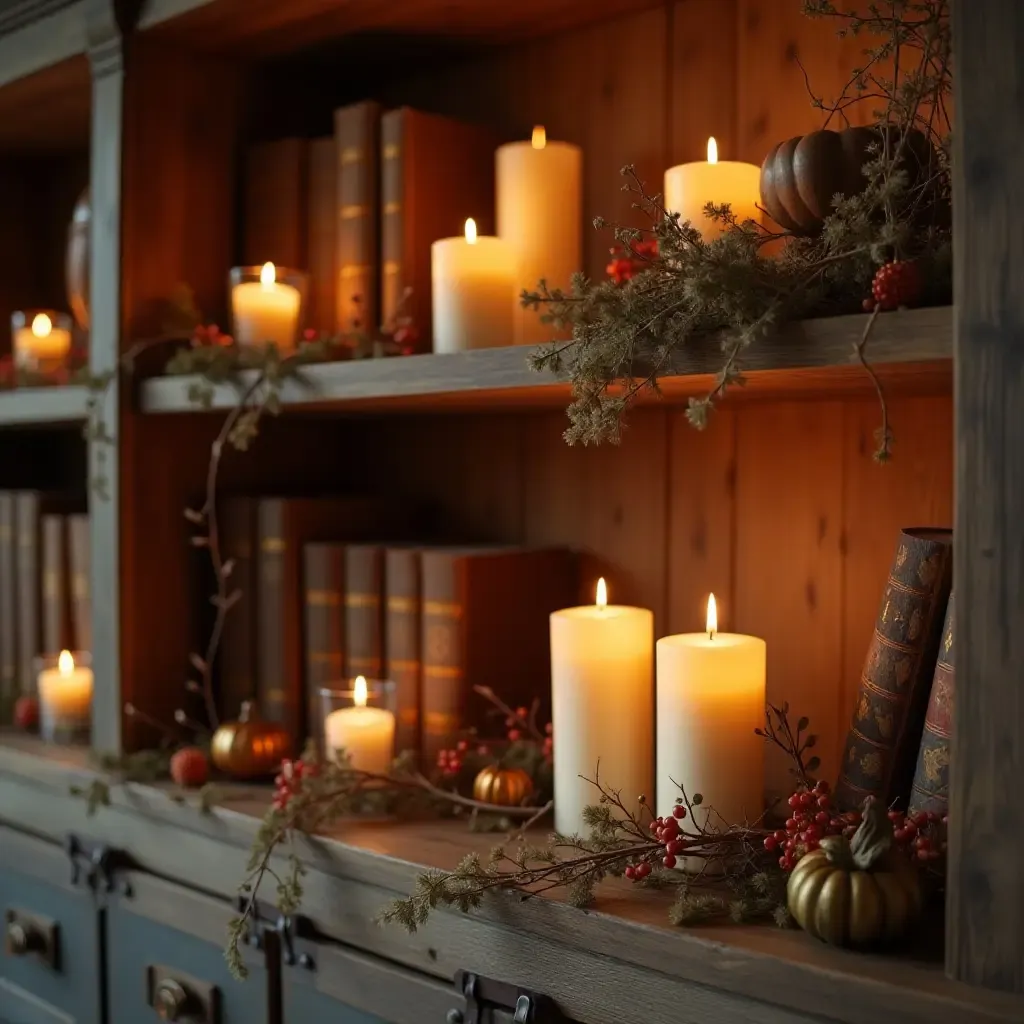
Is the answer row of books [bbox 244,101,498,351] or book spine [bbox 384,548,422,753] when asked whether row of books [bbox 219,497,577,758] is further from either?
row of books [bbox 244,101,498,351]

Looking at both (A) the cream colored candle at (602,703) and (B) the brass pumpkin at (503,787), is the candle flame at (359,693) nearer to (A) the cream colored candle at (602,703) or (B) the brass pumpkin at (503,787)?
(B) the brass pumpkin at (503,787)

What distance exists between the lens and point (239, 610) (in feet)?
4.85

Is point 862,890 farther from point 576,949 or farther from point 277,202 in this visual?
point 277,202

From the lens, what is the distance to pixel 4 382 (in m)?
1.65

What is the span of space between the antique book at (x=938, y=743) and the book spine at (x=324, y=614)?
0.69 meters

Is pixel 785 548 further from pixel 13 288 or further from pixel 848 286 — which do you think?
pixel 13 288

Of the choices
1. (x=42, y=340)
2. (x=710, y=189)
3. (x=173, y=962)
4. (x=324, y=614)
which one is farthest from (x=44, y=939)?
(x=710, y=189)

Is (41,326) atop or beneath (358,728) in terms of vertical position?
atop

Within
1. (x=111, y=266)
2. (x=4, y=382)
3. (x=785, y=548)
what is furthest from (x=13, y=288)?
(x=785, y=548)

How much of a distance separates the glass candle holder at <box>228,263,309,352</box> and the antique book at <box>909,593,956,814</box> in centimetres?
77

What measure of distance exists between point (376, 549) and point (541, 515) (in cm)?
21

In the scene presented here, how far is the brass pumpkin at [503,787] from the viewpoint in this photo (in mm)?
1166

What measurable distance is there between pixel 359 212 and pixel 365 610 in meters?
0.44

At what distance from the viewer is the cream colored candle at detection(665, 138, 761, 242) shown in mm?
1020
